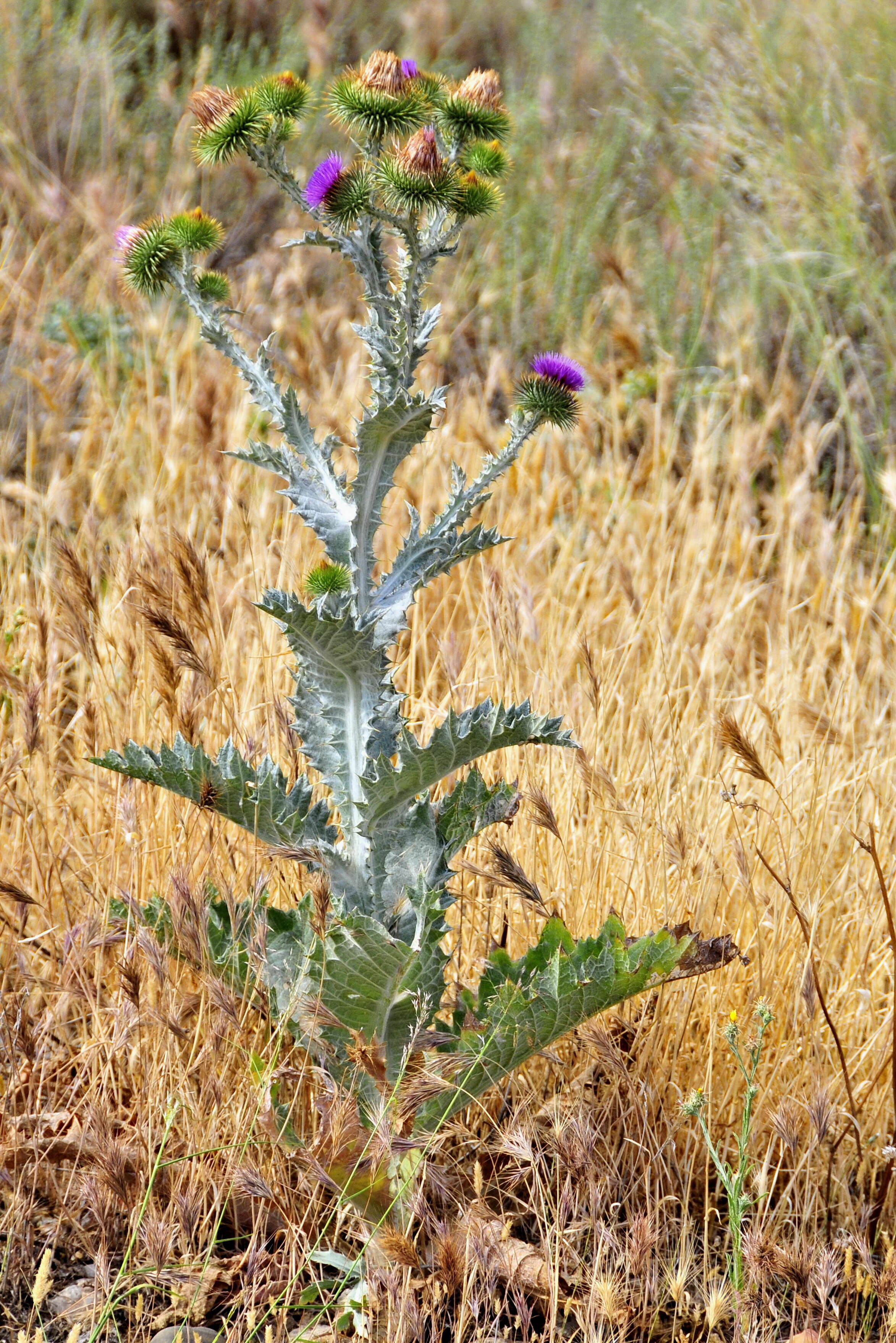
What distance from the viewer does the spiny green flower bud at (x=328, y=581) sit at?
71.9 inches

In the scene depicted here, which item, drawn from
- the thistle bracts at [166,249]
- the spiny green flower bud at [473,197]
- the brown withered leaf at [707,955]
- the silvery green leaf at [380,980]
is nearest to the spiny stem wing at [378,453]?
the spiny green flower bud at [473,197]

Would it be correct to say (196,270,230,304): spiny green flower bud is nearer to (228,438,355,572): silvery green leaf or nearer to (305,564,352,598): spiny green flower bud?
(228,438,355,572): silvery green leaf

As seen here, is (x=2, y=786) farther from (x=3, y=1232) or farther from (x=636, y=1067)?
(x=636, y=1067)

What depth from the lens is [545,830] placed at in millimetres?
2574

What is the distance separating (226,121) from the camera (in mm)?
1704

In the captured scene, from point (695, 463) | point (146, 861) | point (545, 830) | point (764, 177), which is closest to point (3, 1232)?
point (146, 861)

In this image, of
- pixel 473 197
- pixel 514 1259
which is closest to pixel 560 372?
pixel 473 197

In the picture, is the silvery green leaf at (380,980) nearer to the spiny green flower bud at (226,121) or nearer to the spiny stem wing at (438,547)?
the spiny stem wing at (438,547)

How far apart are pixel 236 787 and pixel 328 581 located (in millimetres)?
329

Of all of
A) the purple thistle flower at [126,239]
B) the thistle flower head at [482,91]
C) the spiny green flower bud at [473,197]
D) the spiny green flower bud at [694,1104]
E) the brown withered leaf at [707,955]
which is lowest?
the spiny green flower bud at [694,1104]

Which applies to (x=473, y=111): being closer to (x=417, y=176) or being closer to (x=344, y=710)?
(x=417, y=176)

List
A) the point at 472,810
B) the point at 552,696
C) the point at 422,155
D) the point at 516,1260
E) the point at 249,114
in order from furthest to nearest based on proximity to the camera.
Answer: the point at 552,696 < the point at 516,1260 < the point at 472,810 < the point at 249,114 < the point at 422,155

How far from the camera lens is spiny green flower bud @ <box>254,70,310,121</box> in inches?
67.8

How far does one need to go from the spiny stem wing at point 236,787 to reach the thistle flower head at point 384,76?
2.98 ft
